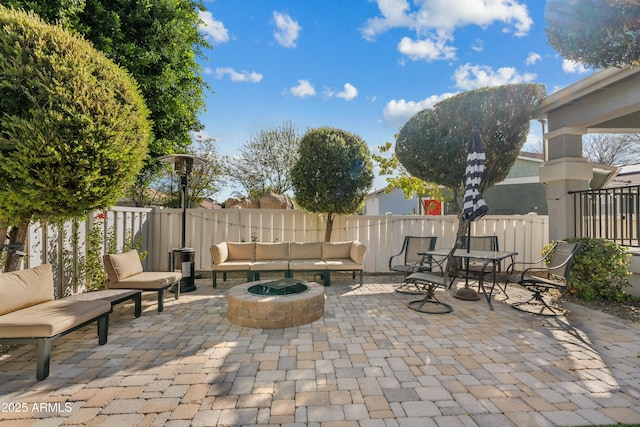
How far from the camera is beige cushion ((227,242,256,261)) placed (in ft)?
21.1

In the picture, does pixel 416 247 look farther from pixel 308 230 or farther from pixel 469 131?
pixel 469 131

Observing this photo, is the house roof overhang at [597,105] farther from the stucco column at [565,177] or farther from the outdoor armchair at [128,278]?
the outdoor armchair at [128,278]

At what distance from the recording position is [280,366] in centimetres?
279

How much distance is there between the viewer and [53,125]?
9.23 feet

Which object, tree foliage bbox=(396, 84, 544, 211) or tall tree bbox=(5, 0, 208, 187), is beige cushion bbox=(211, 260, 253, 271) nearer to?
tall tree bbox=(5, 0, 208, 187)

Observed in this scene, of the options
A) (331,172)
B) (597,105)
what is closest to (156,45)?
(331,172)

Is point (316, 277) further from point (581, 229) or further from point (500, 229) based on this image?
point (581, 229)

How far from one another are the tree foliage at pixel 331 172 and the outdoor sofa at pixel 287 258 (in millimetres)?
1007

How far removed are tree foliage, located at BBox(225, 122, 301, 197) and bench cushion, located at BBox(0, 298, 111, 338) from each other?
12066mm

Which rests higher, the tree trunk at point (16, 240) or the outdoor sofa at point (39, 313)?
the tree trunk at point (16, 240)

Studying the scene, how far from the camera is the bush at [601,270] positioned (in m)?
4.69

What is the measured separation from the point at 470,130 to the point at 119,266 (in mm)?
7404

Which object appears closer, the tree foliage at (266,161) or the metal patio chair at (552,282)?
the metal patio chair at (552,282)

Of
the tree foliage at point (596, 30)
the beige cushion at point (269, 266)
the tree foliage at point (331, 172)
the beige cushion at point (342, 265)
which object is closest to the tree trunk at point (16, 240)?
the beige cushion at point (269, 266)
